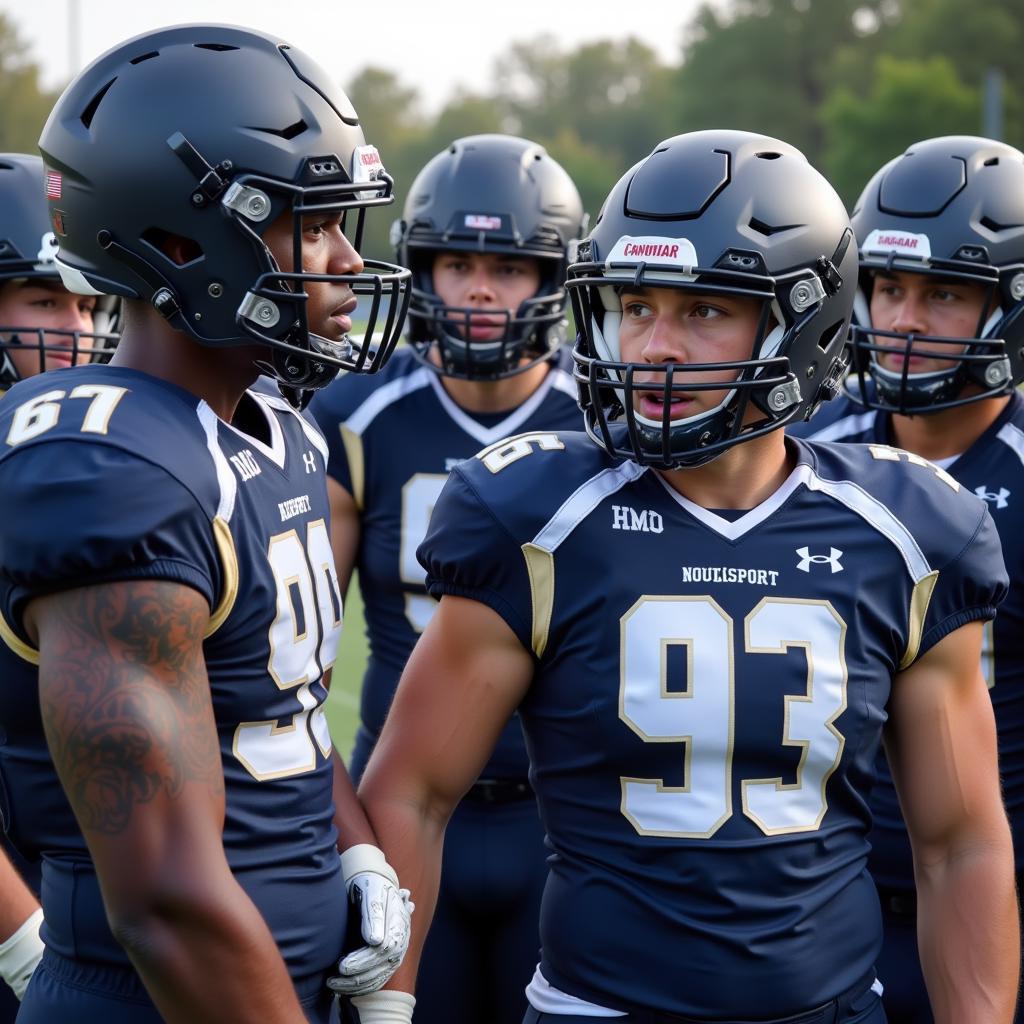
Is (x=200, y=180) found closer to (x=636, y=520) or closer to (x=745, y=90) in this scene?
(x=636, y=520)

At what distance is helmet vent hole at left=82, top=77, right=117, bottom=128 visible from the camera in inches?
84.0

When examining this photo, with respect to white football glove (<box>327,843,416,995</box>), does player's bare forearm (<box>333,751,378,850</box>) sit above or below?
above

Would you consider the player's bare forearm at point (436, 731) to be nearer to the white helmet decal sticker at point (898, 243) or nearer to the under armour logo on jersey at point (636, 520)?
the under armour logo on jersey at point (636, 520)

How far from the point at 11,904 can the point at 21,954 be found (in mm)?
86

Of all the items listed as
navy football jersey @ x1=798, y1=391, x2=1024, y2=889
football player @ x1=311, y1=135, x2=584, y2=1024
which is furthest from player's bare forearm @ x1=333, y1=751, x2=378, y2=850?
navy football jersey @ x1=798, y1=391, x2=1024, y2=889

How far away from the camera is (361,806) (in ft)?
7.87

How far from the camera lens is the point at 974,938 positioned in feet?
7.83

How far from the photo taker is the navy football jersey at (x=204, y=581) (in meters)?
1.79

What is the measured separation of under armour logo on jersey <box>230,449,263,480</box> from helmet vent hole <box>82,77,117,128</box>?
0.53 m

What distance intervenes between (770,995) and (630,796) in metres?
0.37

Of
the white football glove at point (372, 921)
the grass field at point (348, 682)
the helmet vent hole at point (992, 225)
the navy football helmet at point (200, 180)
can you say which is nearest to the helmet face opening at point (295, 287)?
the navy football helmet at point (200, 180)

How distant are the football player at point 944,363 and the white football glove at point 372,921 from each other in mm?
1401

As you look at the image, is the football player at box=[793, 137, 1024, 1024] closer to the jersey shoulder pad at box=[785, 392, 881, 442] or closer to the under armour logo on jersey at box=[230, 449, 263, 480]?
the jersey shoulder pad at box=[785, 392, 881, 442]

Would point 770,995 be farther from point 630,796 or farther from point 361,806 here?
point 361,806
